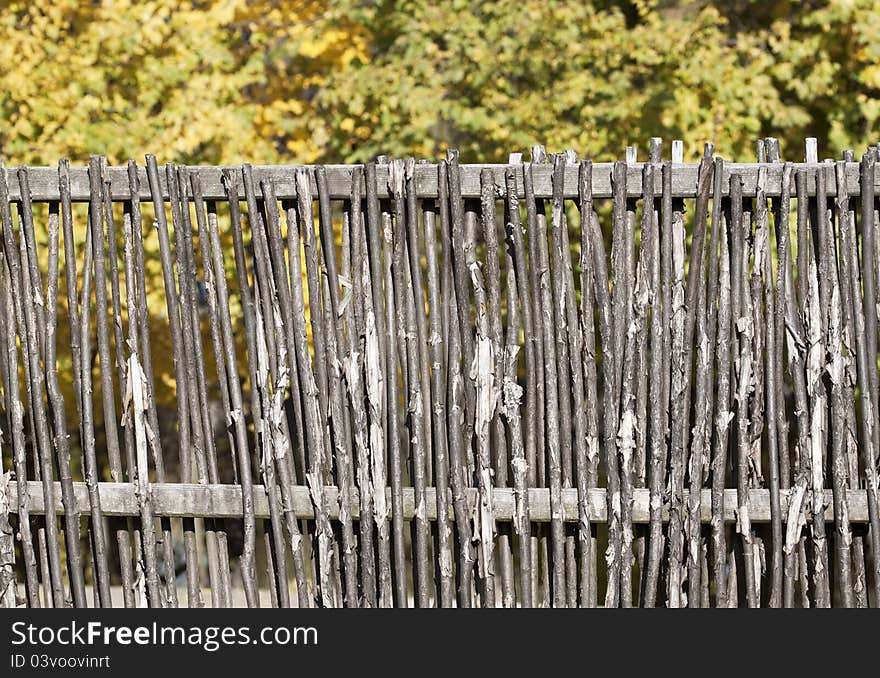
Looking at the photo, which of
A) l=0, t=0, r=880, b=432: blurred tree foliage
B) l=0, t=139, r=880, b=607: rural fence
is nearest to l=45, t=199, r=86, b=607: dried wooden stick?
l=0, t=139, r=880, b=607: rural fence

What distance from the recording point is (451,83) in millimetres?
5973

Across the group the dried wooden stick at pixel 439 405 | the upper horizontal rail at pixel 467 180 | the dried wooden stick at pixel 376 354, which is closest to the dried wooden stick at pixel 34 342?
the upper horizontal rail at pixel 467 180

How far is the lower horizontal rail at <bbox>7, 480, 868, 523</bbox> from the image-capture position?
8.41ft

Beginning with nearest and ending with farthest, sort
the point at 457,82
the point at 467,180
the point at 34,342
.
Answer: the point at 467,180, the point at 34,342, the point at 457,82

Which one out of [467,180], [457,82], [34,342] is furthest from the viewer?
[457,82]

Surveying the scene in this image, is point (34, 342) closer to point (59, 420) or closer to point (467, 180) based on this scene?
point (59, 420)

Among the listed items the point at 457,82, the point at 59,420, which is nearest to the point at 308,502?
the point at 59,420

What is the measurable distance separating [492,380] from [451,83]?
3734 mm

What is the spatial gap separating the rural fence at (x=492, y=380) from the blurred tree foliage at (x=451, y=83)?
2942mm

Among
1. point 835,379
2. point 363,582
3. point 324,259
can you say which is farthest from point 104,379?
point 835,379

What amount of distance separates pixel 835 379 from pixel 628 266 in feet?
1.89

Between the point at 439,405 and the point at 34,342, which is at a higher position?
the point at 34,342

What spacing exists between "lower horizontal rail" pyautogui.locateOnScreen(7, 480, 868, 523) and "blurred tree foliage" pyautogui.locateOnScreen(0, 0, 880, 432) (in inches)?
114

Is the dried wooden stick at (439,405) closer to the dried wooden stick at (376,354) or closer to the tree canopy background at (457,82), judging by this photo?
the dried wooden stick at (376,354)
